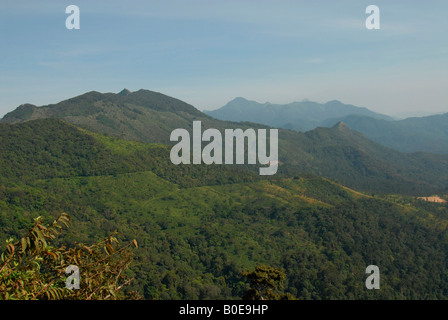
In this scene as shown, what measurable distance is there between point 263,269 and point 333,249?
170 ft

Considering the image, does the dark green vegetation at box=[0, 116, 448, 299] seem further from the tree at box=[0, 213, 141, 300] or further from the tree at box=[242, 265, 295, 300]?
the tree at box=[0, 213, 141, 300]

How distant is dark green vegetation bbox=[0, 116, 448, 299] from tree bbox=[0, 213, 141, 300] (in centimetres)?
2823

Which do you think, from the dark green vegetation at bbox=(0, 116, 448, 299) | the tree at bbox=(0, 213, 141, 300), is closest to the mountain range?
the dark green vegetation at bbox=(0, 116, 448, 299)

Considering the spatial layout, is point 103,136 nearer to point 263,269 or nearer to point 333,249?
point 333,249

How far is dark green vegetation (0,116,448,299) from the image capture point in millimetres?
52781

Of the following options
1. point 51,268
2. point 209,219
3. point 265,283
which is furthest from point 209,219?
A: point 51,268

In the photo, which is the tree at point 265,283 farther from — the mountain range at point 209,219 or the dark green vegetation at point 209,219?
the dark green vegetation at point 209,219

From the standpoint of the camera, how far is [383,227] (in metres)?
77.6

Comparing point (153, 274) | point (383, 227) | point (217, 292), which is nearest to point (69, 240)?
point (153, 274)

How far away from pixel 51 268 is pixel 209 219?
69564 mm

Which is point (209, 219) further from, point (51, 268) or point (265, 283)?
point (51, 268)

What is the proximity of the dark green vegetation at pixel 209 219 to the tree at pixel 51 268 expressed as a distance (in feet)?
92.6

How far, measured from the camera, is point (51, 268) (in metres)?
8.65

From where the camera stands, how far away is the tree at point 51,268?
7.18 m
